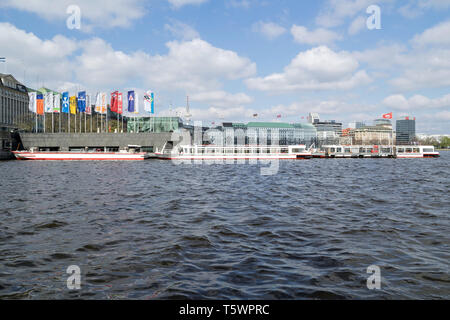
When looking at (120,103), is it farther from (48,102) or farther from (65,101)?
(48,102)

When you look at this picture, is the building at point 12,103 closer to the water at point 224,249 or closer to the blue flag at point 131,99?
the blue flag at point 131,99

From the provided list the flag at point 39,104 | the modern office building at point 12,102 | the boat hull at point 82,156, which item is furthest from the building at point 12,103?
the flag at point 39,104

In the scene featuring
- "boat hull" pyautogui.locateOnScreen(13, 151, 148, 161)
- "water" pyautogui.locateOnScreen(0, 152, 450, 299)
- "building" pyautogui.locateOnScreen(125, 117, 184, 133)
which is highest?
"building" pyautogui.locateOnScreen(125, 117, 184, 133)

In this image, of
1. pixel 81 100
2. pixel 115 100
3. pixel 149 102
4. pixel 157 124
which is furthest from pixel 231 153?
pixel 157 124

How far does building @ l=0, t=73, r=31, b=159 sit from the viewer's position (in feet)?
376

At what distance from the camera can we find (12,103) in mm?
122500

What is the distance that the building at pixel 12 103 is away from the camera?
376ft

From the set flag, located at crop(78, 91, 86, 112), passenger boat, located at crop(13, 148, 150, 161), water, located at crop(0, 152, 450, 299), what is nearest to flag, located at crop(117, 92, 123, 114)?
flag, located at crop(78, 91, 86, 112)

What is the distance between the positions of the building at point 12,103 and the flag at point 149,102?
57.5 m

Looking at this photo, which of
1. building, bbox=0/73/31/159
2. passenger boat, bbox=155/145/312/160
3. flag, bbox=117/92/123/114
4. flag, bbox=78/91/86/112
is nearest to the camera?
passenger boat, bbox=155/145/312/160

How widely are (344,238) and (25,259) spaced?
30.9 ft

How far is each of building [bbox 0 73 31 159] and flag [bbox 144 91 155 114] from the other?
57506mm

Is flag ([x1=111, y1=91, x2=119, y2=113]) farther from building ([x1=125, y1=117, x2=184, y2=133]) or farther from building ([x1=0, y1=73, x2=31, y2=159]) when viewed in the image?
building ([x1=0, y1=73, x2=31, y2=159])

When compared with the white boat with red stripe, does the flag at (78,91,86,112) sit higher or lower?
higher
